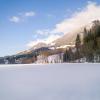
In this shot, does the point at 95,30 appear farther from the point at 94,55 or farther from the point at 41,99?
the point at 41,99

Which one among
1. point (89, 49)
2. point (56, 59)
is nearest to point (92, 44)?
point (89, 49)

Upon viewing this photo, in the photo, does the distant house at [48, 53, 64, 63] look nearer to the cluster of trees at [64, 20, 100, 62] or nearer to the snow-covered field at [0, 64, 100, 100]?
the cluster of trees at [64, 20, 100, 62]

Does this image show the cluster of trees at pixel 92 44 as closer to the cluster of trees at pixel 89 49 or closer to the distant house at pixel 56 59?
the cluster of trees at pixel 89 49

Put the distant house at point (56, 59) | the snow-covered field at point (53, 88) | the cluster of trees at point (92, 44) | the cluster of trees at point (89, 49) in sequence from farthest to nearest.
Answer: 1. the distant house at point (56, 59)
2. the cluster of trees at point (89, 49)
3. the cluster of trees at point (92, 44)
4. the snow-covered field at point (53, 88)

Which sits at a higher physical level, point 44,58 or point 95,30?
point 95,30

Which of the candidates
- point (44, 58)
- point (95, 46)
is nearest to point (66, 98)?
point (95, 46)

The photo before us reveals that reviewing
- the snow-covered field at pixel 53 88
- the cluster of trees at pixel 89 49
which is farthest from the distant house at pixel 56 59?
the snow-covered field at pixel 53 88

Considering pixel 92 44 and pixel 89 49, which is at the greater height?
pixel 92 44

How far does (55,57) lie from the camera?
17725cm

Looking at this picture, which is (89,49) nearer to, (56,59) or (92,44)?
(92,44)

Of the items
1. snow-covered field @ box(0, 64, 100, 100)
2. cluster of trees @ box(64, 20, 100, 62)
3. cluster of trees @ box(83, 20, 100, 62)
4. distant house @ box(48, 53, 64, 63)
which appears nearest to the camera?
snow-covered field @ box(0, 64, 100, 100)

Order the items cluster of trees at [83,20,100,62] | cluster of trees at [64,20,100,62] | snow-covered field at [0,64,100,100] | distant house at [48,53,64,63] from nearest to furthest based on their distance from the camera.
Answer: snow-covered field at [0,64,100,100] → cluster of trees at [83,20,100,62] → cluster of trees at [64,20,100,62] → distant house at [48,53,64,63]

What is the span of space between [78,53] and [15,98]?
11790 cm

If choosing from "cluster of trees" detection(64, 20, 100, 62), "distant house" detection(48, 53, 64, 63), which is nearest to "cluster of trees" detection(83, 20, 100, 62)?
"cluster of trees" detection(64, 20, 100, 62)
